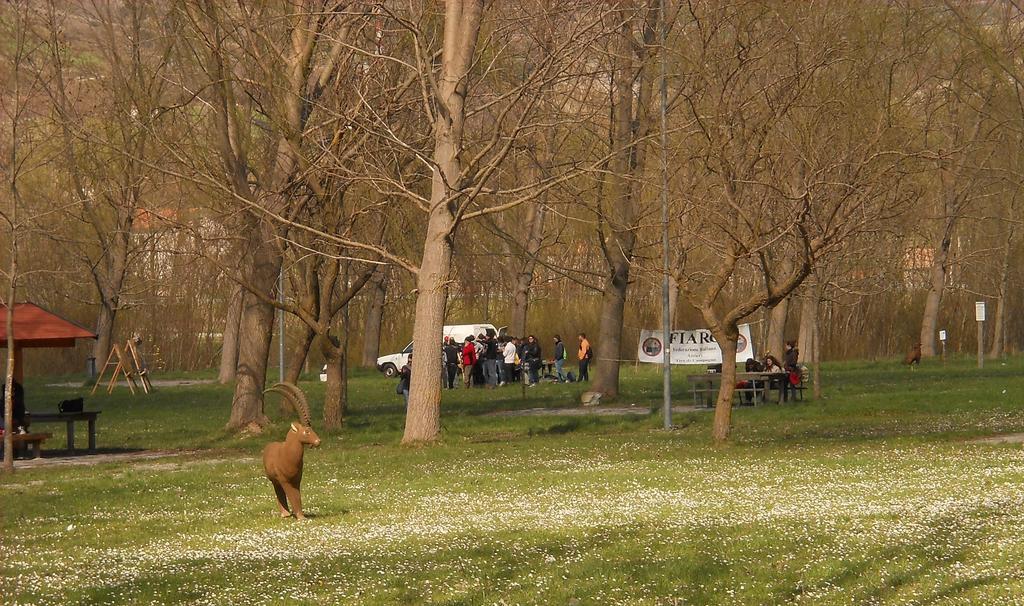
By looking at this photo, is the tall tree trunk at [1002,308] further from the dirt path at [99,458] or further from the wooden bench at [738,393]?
the dirt path at [99,458]

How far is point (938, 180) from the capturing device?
1913 inches

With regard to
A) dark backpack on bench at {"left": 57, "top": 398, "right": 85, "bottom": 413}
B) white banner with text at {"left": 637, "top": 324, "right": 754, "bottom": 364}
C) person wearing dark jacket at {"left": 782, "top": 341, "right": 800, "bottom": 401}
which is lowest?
dark backpack on bench at {"left": 57, "top": 398, "right": 85, "bottom": 413}

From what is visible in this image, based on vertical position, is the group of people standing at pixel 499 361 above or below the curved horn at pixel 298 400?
above

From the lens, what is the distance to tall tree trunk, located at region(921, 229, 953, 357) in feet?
196

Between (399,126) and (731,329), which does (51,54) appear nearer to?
(399,126)

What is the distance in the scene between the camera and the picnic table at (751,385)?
109 ft

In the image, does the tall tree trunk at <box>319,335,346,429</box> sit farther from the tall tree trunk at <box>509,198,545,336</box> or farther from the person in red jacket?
the tall tree trunk at <box>509,198,545,336</box>

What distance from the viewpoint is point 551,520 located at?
14.2 m

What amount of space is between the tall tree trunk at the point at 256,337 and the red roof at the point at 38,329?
4080 millimetres

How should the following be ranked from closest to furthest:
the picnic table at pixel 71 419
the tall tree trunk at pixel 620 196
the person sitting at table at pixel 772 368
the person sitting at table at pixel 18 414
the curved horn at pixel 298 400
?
the curved horn at pixel 298 400 < the person sitting at table at pixel 18 414 < the picnic table at pixel 71 419 < the tall tree trunk at pixel 620 196 < the person sitting at table at pixel 772 368

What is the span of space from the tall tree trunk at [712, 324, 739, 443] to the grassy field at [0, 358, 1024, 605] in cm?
35

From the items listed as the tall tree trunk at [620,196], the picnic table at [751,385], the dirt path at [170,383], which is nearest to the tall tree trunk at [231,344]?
the dirt path at [170,383]

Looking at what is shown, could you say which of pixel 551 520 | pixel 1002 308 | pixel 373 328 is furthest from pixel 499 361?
pixel 551 520

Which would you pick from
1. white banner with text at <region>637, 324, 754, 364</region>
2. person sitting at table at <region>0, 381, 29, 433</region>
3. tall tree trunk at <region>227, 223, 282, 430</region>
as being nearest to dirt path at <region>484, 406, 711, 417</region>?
white banner with text at <region>637, 324, 754, 364</region>
